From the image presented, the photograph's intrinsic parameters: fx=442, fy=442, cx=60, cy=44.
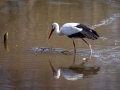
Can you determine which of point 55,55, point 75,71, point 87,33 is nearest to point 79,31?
point 87,33

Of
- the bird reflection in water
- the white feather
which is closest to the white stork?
the white feather

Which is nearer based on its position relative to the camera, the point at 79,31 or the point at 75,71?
the point at 75,71

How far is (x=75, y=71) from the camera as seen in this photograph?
9.57 metres

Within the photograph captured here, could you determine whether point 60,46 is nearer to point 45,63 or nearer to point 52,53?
point 52,53


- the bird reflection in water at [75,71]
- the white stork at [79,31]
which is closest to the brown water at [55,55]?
the bird reflection in water at [75,71]

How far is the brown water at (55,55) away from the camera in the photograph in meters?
8.69

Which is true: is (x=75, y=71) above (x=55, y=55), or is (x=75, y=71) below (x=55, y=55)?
above

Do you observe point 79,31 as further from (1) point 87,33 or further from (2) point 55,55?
(2) point 55,55

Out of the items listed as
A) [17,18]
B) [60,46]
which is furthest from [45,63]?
[17,18]

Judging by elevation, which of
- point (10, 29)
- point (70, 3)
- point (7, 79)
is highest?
point (7, 79)

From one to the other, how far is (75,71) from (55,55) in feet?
4.90

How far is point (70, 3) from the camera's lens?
22.4 m

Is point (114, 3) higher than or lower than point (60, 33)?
lower

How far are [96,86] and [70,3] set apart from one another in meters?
14.3
